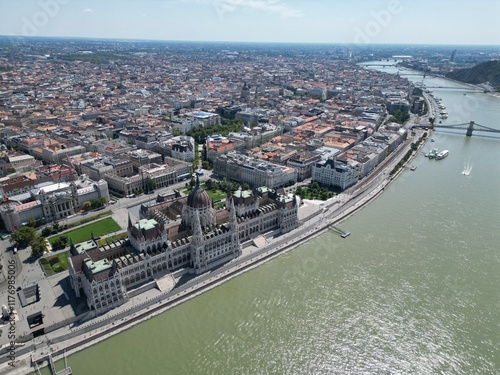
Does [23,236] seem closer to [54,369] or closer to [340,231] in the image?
[54,369]

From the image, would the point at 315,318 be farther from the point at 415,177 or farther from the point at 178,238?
the point at 415,177

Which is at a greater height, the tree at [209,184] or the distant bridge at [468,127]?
the tree at [209,184]

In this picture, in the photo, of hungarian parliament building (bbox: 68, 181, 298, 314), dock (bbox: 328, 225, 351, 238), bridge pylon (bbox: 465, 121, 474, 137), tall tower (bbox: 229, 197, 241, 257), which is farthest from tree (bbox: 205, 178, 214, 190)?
bridge pylon (bbox: 465, 121, 474, 137)

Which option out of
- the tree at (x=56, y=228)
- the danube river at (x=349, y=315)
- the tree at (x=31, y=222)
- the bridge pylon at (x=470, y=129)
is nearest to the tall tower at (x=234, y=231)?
the danube river at (x=349, y=315)

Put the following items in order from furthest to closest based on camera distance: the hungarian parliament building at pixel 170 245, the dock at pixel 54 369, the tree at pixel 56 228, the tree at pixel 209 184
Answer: the tree at pixel 209 184 → the tree at pixel 56 228 → the hungarian parliament building at pixel 170 245 → the dock at pixel 54 369

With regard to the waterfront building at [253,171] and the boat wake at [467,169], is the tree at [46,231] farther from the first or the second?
the boat wake at [467,169]
